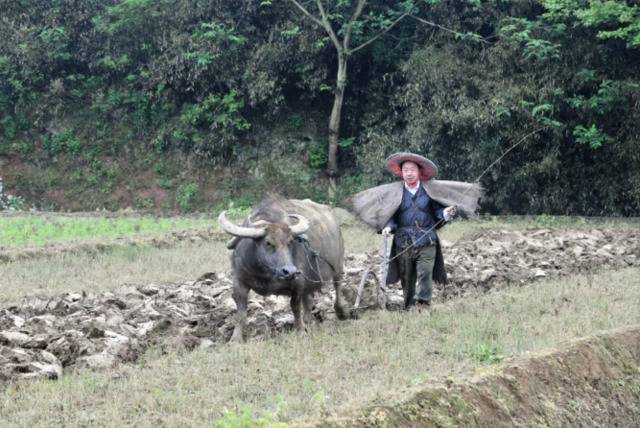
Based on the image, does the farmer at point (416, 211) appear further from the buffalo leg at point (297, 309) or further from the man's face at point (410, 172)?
the buffalo leg at point (297, 309)

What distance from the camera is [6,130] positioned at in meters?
27.7

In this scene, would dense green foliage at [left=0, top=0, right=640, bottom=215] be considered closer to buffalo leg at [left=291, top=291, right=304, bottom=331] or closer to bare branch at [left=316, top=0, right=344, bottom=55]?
bare branch at [left=316, top=0, right=344, bottom=55]

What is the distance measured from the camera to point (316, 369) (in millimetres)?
6680

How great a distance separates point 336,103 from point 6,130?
985 centimetres

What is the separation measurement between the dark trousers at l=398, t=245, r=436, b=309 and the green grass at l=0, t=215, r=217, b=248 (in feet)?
23.9

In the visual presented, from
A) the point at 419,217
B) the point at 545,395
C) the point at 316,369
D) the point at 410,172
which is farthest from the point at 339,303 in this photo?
the point at 545,395

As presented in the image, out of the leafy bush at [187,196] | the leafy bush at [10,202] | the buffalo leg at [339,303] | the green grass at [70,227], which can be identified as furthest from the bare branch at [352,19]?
the buffalo leg at [339,303]

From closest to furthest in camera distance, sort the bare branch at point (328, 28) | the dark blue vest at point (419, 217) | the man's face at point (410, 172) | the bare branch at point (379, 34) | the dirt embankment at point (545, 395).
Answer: the dirt embankment at point (545, 395), the man's face at point (410, 172), the dark blue vest at point (419, 217), the bare branch at point (379, 34), the bare branch at point (328, 28)

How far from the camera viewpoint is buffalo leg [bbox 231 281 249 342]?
8.23 metres

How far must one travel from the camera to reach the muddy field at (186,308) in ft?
23.3

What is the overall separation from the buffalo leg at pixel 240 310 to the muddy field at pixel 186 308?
0.17 meters

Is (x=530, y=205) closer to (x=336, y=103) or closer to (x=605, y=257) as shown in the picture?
(x=336, y=103)

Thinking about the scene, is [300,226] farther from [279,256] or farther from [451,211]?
[451,211]

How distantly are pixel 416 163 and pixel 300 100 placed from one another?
60.2 ft
